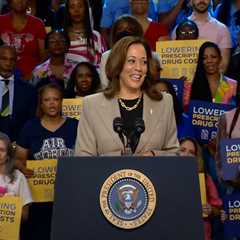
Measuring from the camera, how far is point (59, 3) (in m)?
9.28

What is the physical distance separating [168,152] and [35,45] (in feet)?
14.8

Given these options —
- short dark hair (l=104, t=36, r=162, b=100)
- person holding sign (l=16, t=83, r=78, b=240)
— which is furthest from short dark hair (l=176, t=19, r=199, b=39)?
short dark hair (l=104, t=36, r=162, b=100)

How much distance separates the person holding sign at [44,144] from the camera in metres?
6.01

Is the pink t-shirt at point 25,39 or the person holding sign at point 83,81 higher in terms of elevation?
the pink t-shirt at point 25,39

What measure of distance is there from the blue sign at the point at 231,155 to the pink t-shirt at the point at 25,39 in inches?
113

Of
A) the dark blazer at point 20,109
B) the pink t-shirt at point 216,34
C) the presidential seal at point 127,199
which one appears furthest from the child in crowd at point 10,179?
the pink t-shirt at point 216,34

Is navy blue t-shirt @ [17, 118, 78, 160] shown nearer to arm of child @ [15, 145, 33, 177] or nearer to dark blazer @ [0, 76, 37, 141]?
arm of child @ [15, 145, 33, 177]

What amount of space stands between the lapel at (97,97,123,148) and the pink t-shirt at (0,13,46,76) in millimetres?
4142

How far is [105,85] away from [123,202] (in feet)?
9.42

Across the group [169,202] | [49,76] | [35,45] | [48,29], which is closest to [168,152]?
[169,202]

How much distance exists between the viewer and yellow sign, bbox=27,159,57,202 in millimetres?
5918

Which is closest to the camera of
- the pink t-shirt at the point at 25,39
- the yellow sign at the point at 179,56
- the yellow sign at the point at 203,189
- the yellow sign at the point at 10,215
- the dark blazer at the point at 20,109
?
the yellow sign at the point at 10,215

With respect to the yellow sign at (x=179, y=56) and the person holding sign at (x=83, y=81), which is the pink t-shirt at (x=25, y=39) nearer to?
the person holding sign at (x=83, y=81)

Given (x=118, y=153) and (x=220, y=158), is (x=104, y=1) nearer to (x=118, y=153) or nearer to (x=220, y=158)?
(x=220, y=158)
